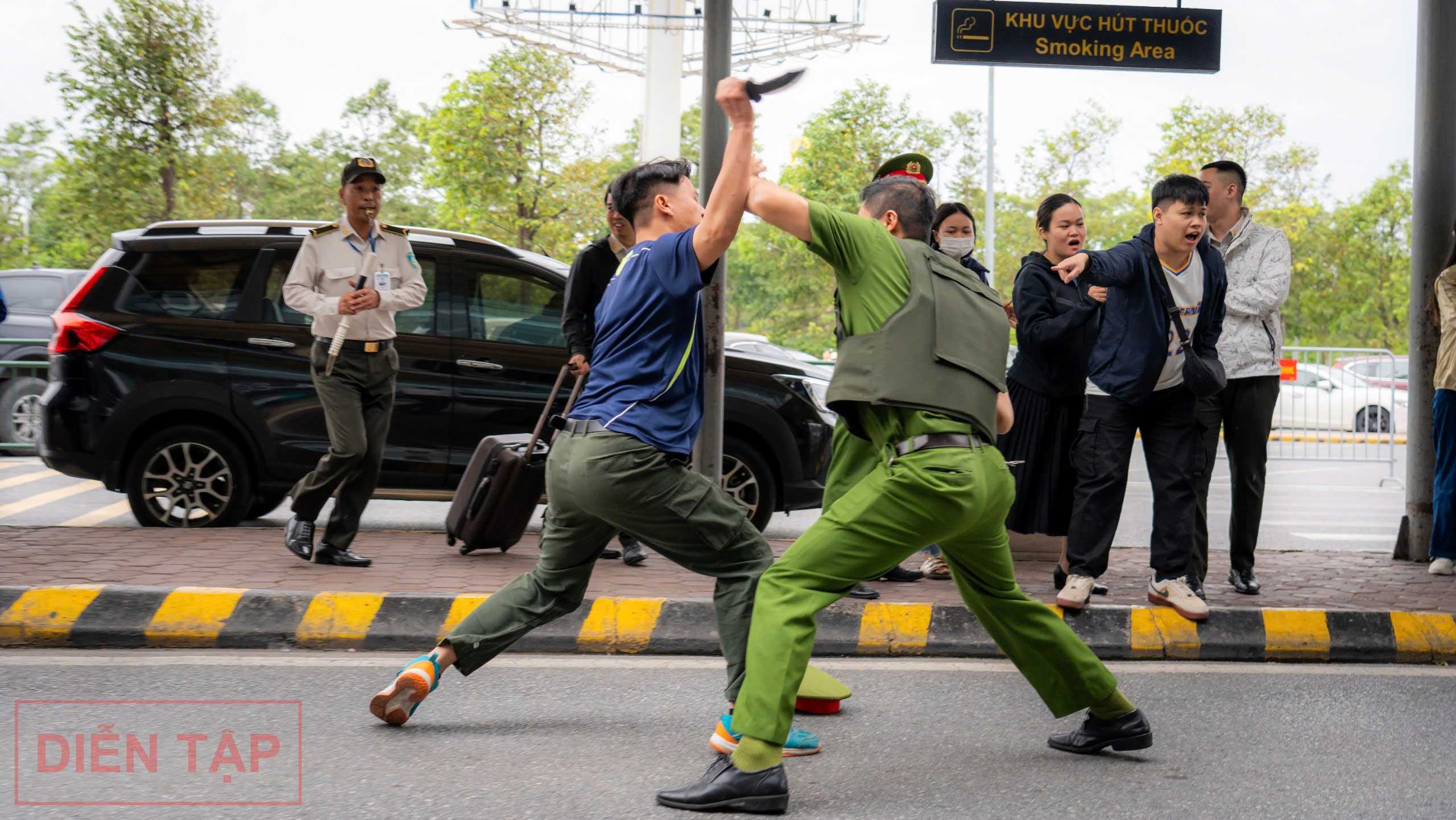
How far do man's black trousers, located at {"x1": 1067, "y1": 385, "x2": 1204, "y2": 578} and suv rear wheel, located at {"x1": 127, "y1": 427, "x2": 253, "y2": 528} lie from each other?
4.76m

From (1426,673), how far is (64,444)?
274 inches

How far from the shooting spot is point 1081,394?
20.1 ft

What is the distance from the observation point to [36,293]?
46.4 feet

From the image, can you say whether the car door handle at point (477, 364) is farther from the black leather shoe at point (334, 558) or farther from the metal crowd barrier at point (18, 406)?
the metal crowd barrier at point (18, 406)

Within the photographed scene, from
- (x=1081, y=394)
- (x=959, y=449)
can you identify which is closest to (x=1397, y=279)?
(x=1081, y=394)

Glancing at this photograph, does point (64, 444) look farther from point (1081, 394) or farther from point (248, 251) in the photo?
point (1081, 394)

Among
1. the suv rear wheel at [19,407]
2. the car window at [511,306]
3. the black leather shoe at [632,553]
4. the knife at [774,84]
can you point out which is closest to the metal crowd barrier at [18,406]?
the suv rear wheel at [19,407]

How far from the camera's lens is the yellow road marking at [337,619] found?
16.9 ft

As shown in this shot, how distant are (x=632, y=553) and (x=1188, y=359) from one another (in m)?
2.95

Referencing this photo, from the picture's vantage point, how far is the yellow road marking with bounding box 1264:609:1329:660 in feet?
17.6

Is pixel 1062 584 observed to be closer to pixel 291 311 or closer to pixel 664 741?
pixel 664 741

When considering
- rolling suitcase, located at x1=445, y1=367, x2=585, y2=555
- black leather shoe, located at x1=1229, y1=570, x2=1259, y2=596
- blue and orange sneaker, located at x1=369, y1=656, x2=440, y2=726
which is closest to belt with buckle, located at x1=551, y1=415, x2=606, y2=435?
blue and orange sneaker, located at x1=369, y1=656, x2=440, y2=726

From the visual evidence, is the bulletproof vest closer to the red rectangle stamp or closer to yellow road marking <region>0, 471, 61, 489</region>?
the red rectangle stamp

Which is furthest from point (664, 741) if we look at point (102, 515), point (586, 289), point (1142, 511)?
point (1142, 511)
